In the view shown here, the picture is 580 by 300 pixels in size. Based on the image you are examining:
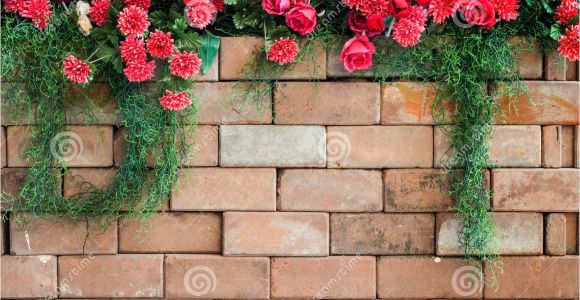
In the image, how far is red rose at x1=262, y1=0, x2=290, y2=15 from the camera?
1.58m

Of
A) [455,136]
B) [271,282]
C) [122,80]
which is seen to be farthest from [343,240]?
[122,80]

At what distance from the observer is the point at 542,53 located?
171cm

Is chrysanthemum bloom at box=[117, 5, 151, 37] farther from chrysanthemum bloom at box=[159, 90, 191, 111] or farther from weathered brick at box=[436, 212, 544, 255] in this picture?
weathered brick at box=[436, 212, 544, 255]

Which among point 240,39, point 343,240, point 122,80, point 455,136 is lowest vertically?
point 343,240

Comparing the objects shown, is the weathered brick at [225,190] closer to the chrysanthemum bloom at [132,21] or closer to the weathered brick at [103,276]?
the weathered brick at [103,276]

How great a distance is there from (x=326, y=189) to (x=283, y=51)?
1.43ft

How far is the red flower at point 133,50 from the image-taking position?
5.17ft

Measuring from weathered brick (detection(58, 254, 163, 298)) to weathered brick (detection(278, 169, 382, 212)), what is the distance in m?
0.44

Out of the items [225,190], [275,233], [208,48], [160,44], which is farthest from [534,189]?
[160,44]

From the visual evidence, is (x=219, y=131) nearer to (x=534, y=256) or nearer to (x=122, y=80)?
(x=122, y=80)

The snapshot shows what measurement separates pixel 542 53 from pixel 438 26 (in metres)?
0.34

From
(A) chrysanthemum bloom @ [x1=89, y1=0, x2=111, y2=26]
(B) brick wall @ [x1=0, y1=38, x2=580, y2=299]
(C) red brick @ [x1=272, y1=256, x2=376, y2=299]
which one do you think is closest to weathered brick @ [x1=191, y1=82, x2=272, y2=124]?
(B) brick wall @ [x1=0, y1=38, x2=580, y2=299]

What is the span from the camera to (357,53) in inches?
62.6

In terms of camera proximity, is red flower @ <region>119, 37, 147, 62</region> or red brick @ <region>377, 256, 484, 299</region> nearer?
red flower @ <region>119, 37, 147, 62</region>
